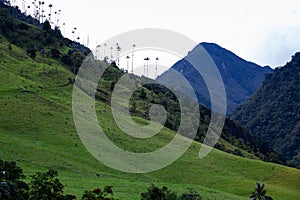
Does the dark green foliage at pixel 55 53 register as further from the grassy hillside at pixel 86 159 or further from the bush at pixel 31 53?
the grassy hillside at pixel 86 159

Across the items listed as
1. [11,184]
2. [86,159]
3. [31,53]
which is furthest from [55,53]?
[11,184]

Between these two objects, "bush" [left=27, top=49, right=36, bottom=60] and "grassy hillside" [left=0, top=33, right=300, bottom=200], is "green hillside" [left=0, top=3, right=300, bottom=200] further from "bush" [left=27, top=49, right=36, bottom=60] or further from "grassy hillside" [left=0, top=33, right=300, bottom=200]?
Answer: "bush" [left=27, top=49, right=36, bottom=60]

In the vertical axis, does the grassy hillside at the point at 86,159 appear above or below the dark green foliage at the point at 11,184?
above

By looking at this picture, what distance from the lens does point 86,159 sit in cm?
6284

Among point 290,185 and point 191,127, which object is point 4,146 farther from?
point 191,127

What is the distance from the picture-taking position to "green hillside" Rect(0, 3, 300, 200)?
2183 inches

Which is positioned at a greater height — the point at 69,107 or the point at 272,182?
the point at 69,107

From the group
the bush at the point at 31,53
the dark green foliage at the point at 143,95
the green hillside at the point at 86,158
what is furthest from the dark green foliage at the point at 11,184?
the bush at the point at 31,53

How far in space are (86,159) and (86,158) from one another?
54 cm

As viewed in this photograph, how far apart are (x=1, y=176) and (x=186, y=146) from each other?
54619 millimetres

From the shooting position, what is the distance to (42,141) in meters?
66.8

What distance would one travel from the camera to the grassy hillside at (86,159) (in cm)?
5544

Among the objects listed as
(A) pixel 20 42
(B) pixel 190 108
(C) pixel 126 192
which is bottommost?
(C) pixel 126 192

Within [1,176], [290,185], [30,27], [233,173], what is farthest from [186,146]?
[30,27]
